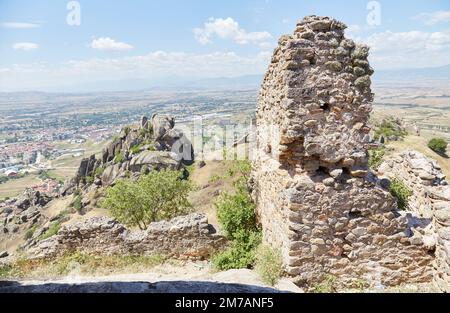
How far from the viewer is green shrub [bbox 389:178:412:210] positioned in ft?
30.2

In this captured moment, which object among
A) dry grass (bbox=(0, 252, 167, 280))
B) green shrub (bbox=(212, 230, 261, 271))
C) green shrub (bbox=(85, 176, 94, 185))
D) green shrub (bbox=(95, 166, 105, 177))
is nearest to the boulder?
green shrub (bbox=(95, 166, 105, 177))

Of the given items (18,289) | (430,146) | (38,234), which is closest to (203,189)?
(38,234)

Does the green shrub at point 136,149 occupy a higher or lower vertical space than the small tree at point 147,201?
lower

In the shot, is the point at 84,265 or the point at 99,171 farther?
the point at 99,171

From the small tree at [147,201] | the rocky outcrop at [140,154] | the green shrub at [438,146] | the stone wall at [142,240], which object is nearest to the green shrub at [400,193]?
the stone wall at [142,240]

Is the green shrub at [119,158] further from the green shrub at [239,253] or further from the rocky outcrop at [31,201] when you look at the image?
the green shrub at [239,253]

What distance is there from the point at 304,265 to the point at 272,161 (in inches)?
98.2

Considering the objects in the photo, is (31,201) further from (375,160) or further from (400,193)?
(400,193)

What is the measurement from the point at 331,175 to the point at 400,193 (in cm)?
366

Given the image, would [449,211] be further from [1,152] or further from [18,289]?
[1,152]

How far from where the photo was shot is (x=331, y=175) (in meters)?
6.89

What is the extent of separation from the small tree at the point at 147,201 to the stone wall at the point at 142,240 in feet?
17.8

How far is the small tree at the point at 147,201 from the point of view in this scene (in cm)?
1576

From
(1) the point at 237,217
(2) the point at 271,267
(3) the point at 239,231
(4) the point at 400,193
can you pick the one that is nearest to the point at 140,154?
(1) the point at 237,217
